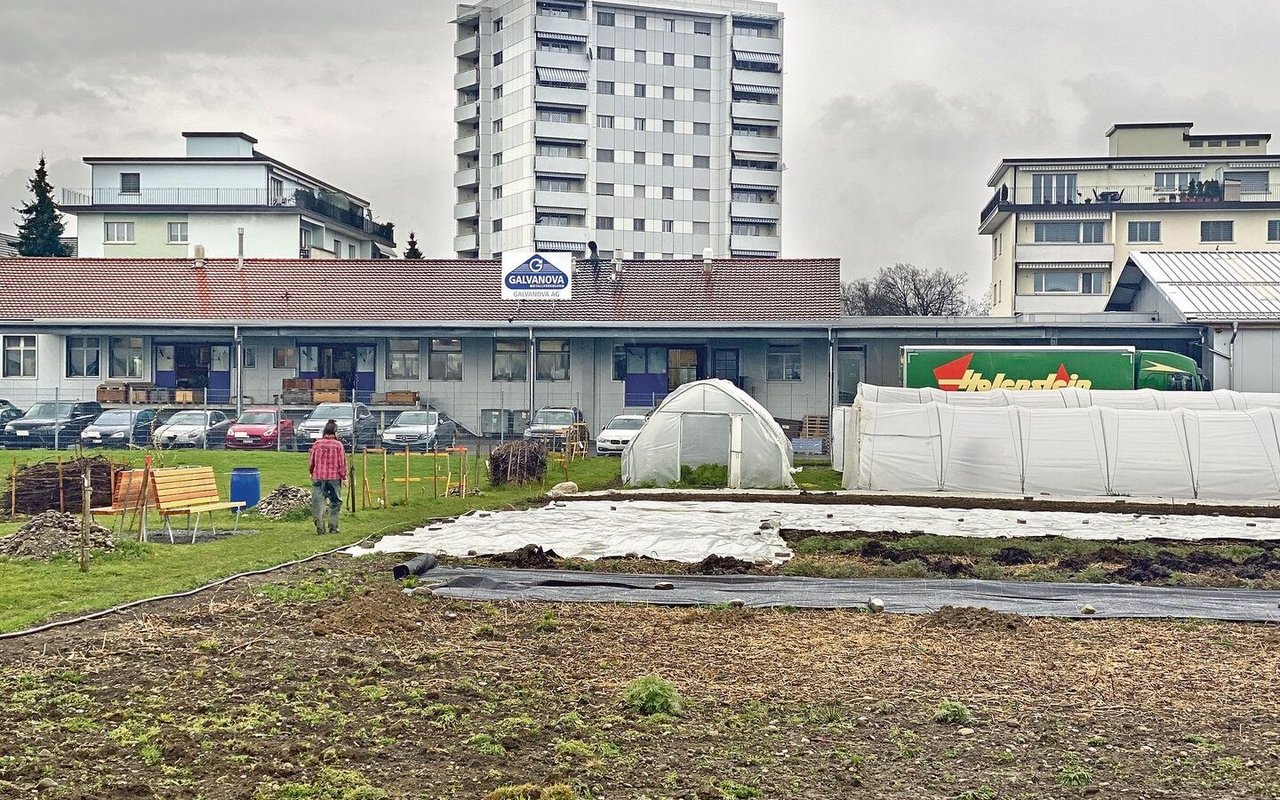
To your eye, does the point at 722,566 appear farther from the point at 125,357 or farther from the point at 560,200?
the point at 560,200

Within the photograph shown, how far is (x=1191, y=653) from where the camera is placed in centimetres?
1015

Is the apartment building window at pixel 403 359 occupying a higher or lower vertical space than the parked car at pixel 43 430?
higher

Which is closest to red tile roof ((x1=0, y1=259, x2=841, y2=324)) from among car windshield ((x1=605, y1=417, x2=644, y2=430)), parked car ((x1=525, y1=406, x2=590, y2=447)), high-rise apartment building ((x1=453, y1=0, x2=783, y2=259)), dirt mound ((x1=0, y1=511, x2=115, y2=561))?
parked car ((x1=525, y1=406, x2=590, y2=447))

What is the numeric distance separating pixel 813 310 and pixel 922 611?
3459cm

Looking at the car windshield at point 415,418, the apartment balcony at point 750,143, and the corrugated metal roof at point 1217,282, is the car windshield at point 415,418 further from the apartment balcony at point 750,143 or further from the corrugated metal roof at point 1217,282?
the apartment balcony at point 750,143

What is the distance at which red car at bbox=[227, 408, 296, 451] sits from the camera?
37438mm

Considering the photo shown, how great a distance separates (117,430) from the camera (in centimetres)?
3784

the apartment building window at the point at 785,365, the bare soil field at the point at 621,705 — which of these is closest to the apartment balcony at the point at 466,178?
the apartment building window at the point at 785,365

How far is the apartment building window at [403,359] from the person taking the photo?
152 feet

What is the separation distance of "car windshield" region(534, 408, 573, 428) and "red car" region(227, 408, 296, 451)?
732 centimetres

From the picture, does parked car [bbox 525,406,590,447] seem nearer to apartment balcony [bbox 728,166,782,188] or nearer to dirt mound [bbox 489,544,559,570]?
dirt mound [bbox 489,544,559,570]

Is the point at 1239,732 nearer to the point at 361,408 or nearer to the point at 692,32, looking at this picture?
the point at 361,408

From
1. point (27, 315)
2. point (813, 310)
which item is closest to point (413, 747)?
point (813, 310)

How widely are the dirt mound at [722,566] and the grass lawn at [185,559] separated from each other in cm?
460
